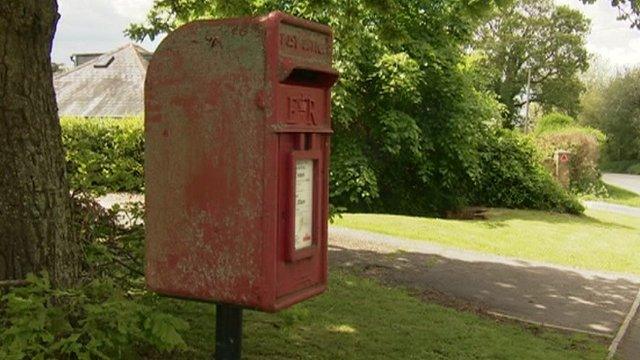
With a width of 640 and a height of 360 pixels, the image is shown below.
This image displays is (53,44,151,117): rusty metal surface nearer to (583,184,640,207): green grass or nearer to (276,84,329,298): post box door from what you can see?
(583,184,640,207): green grass

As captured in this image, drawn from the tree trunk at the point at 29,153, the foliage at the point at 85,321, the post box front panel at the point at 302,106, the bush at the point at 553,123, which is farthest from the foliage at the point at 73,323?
the bush at the point at 553,123

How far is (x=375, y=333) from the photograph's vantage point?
232 inches

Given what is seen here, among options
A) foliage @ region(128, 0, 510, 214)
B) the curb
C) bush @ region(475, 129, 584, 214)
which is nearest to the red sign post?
the curb

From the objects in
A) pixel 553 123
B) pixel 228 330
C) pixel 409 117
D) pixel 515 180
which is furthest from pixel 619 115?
pixel 228 330

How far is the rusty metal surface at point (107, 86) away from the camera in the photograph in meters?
30.2

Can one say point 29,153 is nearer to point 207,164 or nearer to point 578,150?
point 207,164

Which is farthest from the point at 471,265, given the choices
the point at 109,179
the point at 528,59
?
the point at 528,59

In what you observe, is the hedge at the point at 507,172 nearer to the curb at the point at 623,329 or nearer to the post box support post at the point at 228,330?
the curb at the point at 623,329

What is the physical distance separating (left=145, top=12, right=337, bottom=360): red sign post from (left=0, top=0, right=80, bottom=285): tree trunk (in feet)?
3.23

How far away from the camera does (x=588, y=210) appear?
909 inches

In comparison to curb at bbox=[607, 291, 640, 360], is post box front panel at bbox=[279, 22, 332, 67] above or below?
above

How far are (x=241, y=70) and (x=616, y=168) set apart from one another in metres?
59.3

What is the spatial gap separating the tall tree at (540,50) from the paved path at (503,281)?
45.4m

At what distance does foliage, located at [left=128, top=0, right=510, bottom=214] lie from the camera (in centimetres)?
1770
